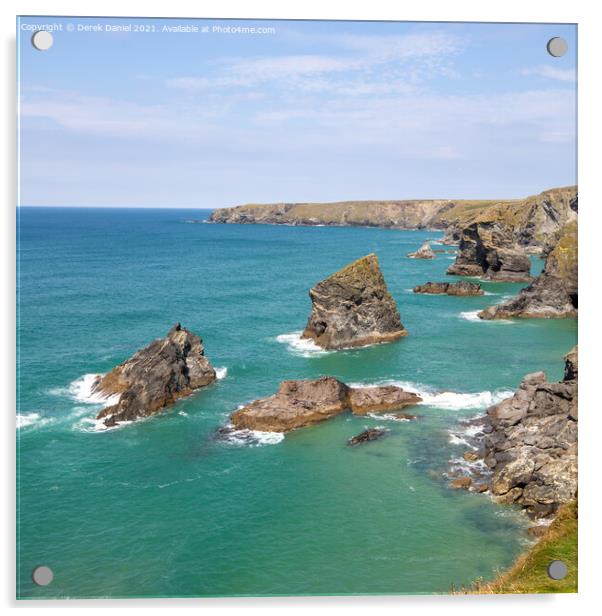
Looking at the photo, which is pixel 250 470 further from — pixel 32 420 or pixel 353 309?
pixel 353 309

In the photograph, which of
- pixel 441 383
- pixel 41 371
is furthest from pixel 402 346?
pixel 41 371

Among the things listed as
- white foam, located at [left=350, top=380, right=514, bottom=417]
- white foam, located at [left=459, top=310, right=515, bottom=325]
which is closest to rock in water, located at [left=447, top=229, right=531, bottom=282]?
white foam, located at [left=459, top=310, right=515, bottom=325]

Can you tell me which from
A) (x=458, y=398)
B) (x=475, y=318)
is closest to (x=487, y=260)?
(x=475, y=318)

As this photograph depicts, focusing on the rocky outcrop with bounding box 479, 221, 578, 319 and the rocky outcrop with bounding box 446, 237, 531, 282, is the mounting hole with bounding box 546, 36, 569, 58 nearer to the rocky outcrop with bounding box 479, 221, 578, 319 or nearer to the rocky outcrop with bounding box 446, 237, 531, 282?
the rocky outcrop with bounding box 479, 221, 578, 319

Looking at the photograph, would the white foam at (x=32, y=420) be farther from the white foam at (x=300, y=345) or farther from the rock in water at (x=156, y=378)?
the white foam at (x=300, y=345)

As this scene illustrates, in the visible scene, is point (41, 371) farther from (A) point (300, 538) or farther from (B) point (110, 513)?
(A) point (300, 538)

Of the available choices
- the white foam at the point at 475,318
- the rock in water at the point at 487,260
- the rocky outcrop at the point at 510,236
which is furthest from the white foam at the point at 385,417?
the rocky outcrop at the point at 510,236
